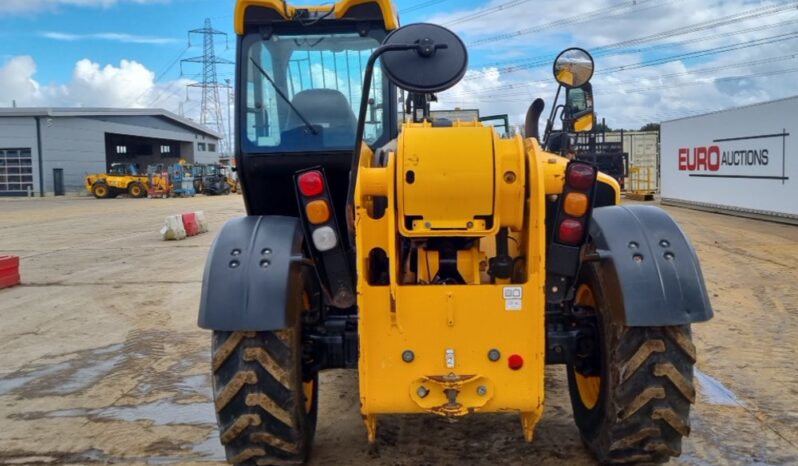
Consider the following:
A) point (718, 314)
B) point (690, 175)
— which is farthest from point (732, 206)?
point (718, 314)

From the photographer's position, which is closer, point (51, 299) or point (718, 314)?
point (718, 314)

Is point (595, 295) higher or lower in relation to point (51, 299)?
higher

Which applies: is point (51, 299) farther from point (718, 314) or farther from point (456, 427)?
point (718, 314)

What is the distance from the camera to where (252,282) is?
142 inches

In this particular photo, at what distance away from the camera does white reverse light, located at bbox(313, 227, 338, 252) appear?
3887mm

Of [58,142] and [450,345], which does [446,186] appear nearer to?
[450,345]

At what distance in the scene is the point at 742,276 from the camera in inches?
420

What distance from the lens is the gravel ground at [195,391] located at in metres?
4.38

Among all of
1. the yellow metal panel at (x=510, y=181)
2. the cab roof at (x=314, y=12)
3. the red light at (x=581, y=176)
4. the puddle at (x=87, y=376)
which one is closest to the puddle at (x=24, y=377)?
the puddle at (x=87, y=376)

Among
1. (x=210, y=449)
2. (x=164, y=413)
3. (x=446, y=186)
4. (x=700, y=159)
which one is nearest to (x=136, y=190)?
(x=700, y=159)

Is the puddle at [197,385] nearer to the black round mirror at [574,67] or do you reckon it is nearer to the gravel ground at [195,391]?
the gravel ground at [195,391]

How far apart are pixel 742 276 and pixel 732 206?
11.2m

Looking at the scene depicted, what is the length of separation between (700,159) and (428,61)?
2183 centimetres

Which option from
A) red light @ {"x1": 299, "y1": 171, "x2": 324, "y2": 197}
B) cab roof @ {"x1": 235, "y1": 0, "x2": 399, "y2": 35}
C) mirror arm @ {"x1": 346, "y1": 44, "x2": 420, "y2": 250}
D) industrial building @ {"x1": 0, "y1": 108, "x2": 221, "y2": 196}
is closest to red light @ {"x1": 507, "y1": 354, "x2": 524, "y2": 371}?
mirror arm @ {"x1": 346, "y1": 44, "x2": 420, "y2": 250}
